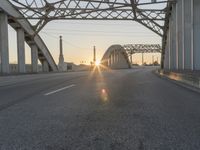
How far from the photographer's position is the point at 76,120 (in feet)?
22.6

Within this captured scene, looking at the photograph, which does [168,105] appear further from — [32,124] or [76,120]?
[32,124]

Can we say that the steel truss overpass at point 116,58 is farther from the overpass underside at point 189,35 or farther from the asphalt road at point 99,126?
the asphalt road at point 99,126

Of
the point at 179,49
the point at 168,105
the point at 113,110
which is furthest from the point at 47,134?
the point at 179,49

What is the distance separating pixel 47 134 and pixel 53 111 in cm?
251

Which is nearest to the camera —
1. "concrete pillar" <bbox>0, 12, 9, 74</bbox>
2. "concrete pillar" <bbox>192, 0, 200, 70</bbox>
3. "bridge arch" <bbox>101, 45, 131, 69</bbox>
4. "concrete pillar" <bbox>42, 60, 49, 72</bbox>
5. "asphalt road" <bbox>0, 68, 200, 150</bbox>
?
"asphalt road" <bbox>0, 68, 200, 150</bbox>

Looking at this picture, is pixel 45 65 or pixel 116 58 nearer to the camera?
pixel 45 65

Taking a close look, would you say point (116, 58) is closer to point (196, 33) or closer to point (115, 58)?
point (115, 58)

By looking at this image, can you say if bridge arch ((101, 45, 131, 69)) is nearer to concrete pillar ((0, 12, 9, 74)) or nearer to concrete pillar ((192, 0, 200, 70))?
concrete pillar ((0, 12, 9, 74))

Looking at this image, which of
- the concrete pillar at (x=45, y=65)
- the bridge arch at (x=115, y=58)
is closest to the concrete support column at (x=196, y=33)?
the concrete pillar at (x=45, y=65)

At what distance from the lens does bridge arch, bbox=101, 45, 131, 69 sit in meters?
99.9

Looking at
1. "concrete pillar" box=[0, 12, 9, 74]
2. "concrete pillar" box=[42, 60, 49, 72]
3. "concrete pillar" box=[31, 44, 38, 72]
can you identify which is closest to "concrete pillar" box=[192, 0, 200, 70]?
"concrete pillar" box=[0, 12, 9, 74]

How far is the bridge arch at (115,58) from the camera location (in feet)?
328

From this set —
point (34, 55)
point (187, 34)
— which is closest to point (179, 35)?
point (187, 34)

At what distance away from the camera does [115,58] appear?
109 metres
